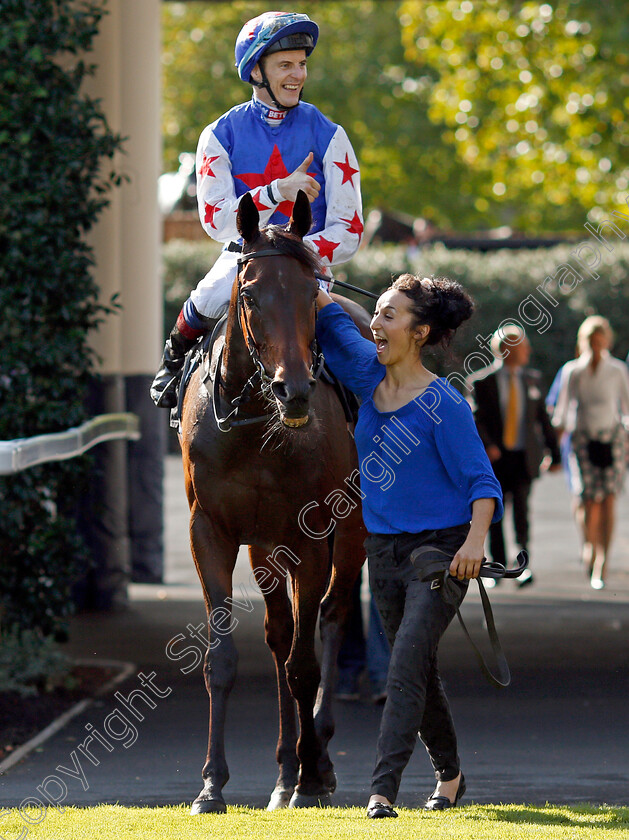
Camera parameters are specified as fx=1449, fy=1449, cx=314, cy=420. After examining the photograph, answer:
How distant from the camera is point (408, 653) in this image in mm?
4891

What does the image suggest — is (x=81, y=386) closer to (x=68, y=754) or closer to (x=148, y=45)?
(x=68, y=754)

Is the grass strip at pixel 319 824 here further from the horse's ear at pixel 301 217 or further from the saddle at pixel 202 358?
the horse's ear at pixel 301 217

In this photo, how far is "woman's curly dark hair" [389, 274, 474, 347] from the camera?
518 centimetres

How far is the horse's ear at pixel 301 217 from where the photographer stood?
5.20 m

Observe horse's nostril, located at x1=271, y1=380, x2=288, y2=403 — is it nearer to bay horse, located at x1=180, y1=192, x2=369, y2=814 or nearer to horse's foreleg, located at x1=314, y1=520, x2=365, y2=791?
bay horse, located at x1=180, y1=192, x2=369, y2=814

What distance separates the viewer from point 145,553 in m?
12.3

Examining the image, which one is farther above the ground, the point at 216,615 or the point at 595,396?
the point at 595,396

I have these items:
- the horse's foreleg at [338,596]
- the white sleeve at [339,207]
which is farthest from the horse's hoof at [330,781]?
the white sleeve at [339,207]

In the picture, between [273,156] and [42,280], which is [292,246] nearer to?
[273,156]

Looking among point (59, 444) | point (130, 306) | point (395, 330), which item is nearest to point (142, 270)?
point (130, 306)

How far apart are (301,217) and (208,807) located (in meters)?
2.18

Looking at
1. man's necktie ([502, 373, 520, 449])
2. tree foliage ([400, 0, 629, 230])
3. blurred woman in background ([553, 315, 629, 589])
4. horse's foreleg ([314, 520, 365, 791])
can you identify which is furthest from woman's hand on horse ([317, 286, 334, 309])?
tree foliage ([400, 0, 629, 230])

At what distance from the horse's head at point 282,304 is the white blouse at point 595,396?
25.6 ft

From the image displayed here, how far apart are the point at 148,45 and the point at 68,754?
6.60 m
